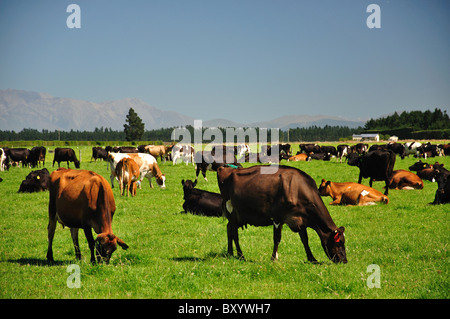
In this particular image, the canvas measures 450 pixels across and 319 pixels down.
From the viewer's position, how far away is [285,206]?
25.8 ft

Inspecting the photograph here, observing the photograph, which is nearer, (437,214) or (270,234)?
(270,234)

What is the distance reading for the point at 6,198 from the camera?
18562 mm

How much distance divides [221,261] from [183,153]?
37.1 metres

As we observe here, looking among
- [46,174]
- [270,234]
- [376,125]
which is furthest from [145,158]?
[376,125]

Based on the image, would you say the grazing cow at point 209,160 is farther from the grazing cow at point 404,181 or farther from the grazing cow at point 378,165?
the grazing cow at point 404,181

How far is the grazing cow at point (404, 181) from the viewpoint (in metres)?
20.3

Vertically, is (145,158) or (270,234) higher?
(145,158)

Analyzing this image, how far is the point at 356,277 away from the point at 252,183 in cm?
276

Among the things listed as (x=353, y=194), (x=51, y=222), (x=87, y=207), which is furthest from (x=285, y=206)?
(x=353, y=194)

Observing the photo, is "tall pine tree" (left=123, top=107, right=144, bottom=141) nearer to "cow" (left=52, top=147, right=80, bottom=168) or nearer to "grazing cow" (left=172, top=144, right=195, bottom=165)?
"grazing cow" (left=172, top=144, right=195, bottom=165)

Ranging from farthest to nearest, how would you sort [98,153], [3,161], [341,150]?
[98,153] → [341,150] → [3,161]

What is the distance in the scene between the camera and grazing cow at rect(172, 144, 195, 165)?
144 feet

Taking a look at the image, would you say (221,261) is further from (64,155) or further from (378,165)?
(64,155)
